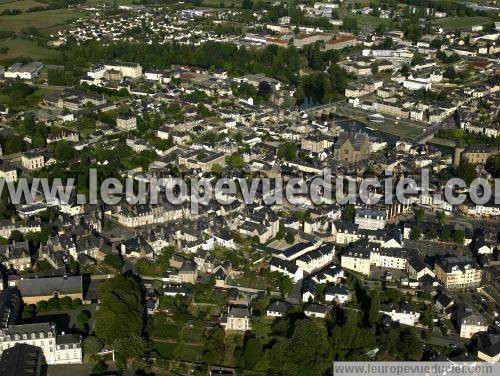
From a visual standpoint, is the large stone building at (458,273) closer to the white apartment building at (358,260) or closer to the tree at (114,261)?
the white apartment building at (358,260)

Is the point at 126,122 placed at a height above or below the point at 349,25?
below

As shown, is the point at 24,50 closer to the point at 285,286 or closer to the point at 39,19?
the point at 39,19

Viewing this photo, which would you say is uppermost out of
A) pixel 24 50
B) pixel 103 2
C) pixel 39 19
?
pixel 103 2

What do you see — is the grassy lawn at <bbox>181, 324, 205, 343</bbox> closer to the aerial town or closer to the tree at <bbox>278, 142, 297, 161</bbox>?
the aerial town

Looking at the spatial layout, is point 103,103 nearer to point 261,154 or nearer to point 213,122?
point 213,122

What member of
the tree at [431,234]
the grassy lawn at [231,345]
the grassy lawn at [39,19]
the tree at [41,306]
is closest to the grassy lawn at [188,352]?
the grassy lawn at [231,345]

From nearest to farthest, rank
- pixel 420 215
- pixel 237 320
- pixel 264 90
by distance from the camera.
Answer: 1. pixel 237 320
2. pixel 420 215
3. pixel 264 90

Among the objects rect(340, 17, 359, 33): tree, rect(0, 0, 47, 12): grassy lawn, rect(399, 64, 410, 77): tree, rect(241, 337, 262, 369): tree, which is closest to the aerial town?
rect(241, 337, 262, 369): tree

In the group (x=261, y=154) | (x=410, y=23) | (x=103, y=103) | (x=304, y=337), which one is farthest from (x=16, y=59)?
(x=304, y=337)

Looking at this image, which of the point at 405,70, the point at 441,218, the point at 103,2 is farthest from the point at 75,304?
the point at 103,2
